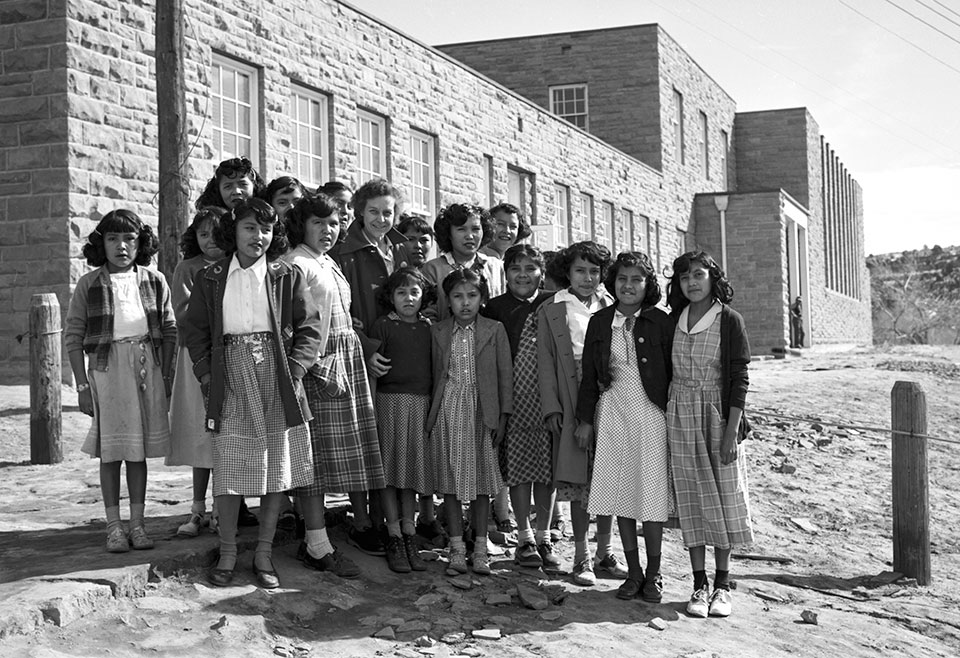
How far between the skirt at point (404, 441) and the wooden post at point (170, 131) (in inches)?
168

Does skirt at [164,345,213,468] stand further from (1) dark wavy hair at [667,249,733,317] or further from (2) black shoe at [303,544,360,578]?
(1) dark wavy hair at [667,249,733,317]

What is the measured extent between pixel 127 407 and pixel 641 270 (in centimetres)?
267

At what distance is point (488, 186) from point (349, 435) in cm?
1358

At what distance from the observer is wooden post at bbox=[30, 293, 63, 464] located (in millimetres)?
8297

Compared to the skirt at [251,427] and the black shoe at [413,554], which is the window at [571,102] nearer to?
the black shoe at [413,554]

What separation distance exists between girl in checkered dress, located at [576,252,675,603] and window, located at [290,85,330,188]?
7.90m

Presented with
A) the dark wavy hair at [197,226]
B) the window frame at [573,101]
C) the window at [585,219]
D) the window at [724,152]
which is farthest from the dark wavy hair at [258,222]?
the window at [724,152]

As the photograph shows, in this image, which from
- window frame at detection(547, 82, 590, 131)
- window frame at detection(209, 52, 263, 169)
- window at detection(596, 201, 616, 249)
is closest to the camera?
window frame at detection(209, 52, 263, 169)

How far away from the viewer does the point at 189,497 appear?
6996mm

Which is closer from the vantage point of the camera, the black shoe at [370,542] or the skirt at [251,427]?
the skirt at [251,427]

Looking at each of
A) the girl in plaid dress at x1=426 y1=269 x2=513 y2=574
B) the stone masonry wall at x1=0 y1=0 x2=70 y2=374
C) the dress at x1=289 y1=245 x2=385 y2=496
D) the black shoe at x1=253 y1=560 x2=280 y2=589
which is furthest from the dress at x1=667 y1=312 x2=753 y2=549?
the stone masonry wall at x1=0 y1=0 x2=70 y2=374

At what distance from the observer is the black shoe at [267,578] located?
5055 millimetres

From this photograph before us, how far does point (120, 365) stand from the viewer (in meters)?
5.22

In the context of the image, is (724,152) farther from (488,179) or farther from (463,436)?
(463,436)
